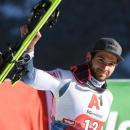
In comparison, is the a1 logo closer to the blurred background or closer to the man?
the man

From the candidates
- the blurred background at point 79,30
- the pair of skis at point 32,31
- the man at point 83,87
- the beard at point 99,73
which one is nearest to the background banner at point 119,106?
the blurred background at point 79,30

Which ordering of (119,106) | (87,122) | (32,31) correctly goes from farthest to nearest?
1. (119,106)
2. (87,122)
3. (32,31)

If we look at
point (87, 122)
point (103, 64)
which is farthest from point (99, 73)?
point (87, 122)

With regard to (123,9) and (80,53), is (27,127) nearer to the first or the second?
(80,53)

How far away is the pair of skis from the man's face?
0.50m

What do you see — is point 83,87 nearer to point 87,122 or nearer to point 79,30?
point 87,122

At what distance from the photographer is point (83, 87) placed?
15.5 feet

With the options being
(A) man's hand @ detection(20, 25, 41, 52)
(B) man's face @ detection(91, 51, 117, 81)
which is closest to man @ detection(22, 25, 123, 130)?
(B) man's face @ detection(91, 51, 117, 81)

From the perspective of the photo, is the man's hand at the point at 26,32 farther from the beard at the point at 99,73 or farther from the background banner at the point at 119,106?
the background banner at the point at 119,106

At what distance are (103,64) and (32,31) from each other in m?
0.61

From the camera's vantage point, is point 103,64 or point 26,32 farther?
point 103,64

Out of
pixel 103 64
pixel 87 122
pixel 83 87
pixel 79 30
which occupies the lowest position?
pixel 87 122

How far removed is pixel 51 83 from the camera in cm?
463

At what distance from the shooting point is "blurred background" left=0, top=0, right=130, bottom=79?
17.7 ft
